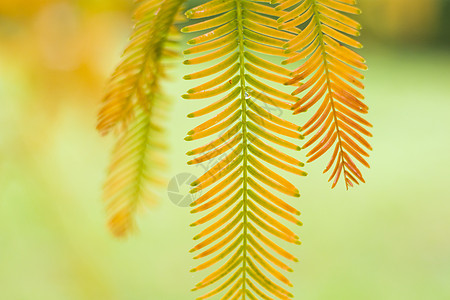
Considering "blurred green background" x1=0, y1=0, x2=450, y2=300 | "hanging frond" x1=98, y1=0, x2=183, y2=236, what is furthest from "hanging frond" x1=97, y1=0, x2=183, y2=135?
"blurred green background" x1=0, y1=0, x2=450, y2=300

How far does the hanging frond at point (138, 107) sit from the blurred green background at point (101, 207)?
0.06 metres

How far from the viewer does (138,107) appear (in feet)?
1.56

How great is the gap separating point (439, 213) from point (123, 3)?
5.98 ft

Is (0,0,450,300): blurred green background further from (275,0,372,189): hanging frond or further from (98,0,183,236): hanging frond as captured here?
(275,0,372,189): hanging frond

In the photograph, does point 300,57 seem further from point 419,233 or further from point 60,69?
point 419,233

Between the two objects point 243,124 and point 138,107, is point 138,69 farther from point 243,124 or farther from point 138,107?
point 243,124

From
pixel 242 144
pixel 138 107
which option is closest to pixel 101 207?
pixel 138 107

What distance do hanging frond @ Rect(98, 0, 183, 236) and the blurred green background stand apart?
0.06m

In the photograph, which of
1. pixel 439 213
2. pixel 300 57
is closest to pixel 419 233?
pixel 439 213

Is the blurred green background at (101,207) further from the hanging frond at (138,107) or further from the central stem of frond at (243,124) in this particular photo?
the central stem of frond at (243,124)

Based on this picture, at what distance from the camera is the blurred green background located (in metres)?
1.01

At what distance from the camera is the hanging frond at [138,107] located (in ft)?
1.28

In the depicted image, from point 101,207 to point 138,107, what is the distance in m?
1.77

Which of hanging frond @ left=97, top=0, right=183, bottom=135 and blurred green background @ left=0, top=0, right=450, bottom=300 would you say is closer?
hanging frond @ left=97, top=0, right=183, bottom=135
